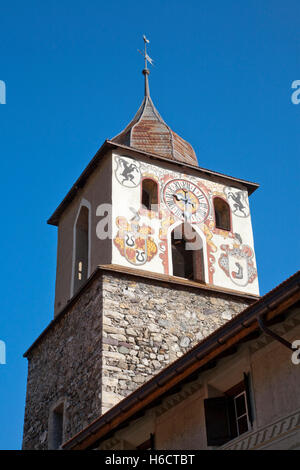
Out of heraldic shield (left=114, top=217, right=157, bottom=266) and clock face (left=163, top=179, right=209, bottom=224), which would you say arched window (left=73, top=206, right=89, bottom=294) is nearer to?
heraldic shield (left=114, top=217, right=157, bottom=266)

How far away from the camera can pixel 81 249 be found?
19.7 m

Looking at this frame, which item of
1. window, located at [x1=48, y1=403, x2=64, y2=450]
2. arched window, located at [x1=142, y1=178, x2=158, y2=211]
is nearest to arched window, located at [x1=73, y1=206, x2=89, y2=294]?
arched window, located at [x1=142, y1=178, x2=158, y2=211]

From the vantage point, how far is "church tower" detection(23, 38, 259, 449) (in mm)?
15656

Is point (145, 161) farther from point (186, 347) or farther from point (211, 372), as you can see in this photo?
point (211, 372)

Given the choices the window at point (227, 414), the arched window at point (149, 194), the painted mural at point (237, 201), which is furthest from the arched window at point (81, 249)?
the window at point (227, 414)

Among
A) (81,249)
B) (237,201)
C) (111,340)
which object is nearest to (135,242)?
(81,249)

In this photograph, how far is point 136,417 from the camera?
33.4 ft

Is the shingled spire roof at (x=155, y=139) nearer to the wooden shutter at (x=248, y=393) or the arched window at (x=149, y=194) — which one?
the arched window at (x=149, y=194)

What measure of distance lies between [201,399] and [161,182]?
10.4m

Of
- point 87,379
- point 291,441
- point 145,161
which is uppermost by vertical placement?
point 145,161

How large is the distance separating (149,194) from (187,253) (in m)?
1.82

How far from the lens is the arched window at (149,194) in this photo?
61.9 feet

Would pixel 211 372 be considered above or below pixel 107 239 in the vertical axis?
→ below
